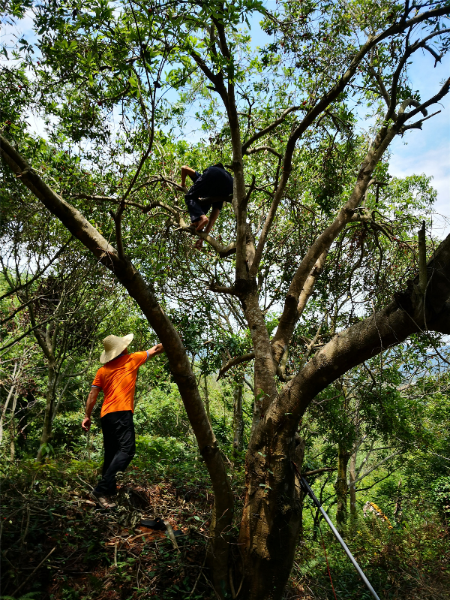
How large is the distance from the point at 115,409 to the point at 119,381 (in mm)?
306

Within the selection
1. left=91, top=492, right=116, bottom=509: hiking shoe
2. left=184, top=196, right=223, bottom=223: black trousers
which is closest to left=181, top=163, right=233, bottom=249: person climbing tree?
left=184, top=196, right=223, bottom=223: black trousers

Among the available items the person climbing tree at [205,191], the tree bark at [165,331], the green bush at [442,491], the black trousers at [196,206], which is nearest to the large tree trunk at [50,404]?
the person climbing tree at [205,191]

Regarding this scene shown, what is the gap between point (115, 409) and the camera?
410 centimetres

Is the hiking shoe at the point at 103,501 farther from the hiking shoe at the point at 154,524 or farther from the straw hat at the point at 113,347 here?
the straw hat at the point at 113,347

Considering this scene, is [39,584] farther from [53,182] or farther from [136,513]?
[53,182]

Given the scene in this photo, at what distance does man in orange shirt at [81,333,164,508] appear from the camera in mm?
3895

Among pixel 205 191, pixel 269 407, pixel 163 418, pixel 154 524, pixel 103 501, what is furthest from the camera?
A: pixel 163 418

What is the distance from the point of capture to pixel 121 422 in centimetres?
407

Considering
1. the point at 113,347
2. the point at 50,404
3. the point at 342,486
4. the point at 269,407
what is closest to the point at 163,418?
the point at 342,486

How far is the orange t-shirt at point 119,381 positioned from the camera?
4.14 meters

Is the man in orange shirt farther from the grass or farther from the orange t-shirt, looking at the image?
the grass

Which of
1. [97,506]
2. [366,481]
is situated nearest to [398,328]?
[97,506]

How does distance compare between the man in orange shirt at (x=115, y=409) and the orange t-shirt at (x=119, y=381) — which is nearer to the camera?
the man in orange shirt at (x=115, y=409)

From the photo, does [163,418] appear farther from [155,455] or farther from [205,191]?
[205,191]
